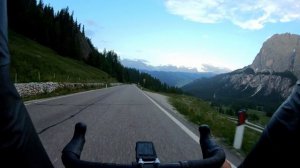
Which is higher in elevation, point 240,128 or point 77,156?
point 77,156

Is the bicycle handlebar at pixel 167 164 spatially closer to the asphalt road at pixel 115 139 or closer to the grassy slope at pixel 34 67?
the asphalt road at pixel 115 139

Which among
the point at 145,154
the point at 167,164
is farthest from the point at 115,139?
the point at 167,164

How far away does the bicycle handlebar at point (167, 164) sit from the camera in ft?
5.82

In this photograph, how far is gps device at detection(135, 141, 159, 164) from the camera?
1.94 meters

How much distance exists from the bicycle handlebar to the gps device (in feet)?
0.38

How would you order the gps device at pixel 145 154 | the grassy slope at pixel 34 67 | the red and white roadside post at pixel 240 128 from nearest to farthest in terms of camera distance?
the gps device at pixel 145 154 → the red and white roadside post at pixel 240 128 → the grassy slope at pixel 34 67

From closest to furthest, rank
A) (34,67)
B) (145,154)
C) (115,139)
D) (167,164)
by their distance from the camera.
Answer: (167,164)
(145,154)
(115,139)
(34,67)

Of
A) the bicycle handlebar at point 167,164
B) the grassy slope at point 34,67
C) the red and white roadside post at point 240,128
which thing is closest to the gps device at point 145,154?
the bicycle handlebar at point 167,164

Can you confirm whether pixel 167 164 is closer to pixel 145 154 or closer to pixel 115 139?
pixel 145 154

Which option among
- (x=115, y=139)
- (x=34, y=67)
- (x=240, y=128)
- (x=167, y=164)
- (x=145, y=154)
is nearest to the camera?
(x=167, y=164)

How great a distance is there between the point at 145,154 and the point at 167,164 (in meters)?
0.18

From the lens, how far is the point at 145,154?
2.01 meters

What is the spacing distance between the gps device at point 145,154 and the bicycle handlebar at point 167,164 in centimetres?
12

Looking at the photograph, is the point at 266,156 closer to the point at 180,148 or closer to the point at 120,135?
the point at 180,148
